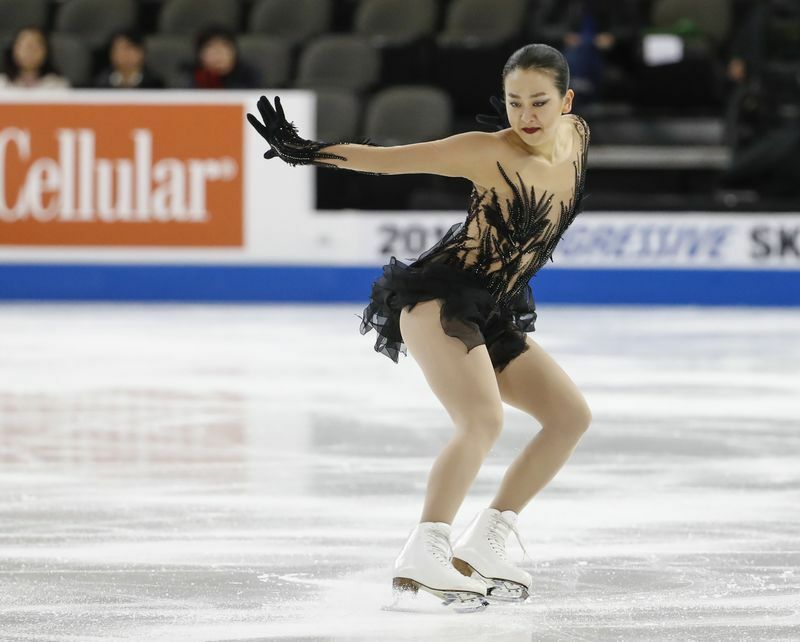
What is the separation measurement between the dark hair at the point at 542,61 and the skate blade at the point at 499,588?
0.91m

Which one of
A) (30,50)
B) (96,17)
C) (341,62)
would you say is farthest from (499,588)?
(96,17)

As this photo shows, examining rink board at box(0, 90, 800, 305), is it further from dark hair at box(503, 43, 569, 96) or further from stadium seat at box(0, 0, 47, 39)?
dark hair at box(503, 43, 569, 96)

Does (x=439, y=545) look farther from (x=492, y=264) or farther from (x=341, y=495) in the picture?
(x=341, y=495)

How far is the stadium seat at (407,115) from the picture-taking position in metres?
10.4

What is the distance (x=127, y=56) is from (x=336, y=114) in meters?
1.37

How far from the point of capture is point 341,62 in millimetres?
11164

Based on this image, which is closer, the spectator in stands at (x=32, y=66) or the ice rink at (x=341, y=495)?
the ice rink at (x=341, y=495)

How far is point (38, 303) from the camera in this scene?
9.72 metres

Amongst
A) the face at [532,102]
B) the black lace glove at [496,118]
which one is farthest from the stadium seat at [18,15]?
the face at [532,102]

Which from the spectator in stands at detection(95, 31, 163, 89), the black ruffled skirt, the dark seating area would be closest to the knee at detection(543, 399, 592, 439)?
the black ruffled skirt

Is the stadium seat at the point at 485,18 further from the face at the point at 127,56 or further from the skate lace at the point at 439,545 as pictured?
the skate lace at the point at 439,545

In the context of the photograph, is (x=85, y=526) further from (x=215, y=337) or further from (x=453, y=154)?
(x=215, y=337)

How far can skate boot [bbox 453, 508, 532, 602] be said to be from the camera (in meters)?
3.00

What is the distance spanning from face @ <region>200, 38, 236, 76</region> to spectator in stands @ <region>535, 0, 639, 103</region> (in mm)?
2173
